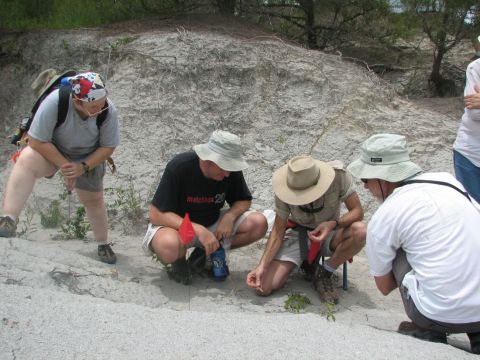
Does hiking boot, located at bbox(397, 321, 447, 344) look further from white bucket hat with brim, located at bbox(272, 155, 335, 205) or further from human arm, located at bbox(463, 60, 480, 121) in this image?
human arm, located at bbox(463, 60, 480, 121)

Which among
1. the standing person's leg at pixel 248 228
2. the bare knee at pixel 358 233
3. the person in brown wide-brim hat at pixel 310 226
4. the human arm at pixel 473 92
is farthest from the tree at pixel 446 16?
the standing person's leg at pixel 248 228

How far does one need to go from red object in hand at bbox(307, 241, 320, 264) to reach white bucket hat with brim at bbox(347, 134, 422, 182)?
0.86m

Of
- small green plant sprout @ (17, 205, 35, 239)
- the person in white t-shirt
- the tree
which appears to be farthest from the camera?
the tree

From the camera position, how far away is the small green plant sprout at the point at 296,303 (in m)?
3.48

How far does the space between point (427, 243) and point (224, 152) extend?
144cm

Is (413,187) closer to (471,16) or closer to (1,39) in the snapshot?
(471,16)

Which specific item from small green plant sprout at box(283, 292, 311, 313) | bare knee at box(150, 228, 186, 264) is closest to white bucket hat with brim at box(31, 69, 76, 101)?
bare knee at box(150, 228, 186, 264)

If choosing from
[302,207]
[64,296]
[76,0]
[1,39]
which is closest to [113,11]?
[76,0]

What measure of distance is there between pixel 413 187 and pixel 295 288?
4.88ft

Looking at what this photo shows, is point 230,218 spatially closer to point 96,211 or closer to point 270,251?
point 270,251

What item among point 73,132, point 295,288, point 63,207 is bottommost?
point 63,207

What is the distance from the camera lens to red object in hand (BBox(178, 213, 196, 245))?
11.7ft

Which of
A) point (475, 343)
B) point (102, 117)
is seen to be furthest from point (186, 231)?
point (475, 343)

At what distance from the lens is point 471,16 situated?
685cm
